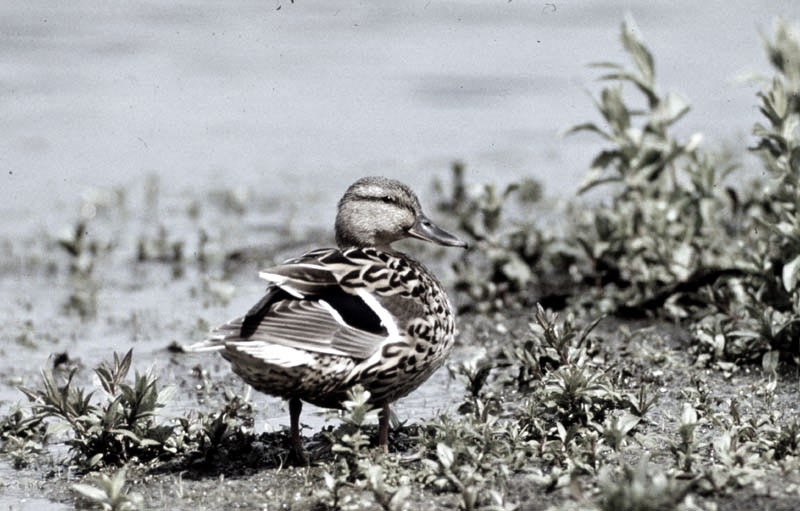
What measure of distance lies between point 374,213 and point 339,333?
1.53m

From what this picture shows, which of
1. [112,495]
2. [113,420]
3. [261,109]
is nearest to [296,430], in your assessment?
[113,420]

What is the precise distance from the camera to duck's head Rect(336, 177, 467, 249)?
6.89 metres

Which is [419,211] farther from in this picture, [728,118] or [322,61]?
[322,61]

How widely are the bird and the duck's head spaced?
785 mm

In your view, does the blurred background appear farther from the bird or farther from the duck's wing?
the duck's wing

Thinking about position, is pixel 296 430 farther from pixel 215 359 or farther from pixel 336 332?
pixel 215 359

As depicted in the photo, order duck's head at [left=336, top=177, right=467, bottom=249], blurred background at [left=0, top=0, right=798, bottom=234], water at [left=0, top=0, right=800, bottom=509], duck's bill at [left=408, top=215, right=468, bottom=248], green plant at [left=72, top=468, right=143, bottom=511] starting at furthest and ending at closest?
blurred background at [left=0, top=0, right=798, bottom=234]
water at [left=0, top=0, right=800, bottom=509]
duck's bill at [left=408, top=215, right=468, bottom=248]
duck's head at [left=336, top=177, right=467, bottom=249]
green plant at [left=72, top=468, right=143, bottom=511]

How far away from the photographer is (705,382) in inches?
265

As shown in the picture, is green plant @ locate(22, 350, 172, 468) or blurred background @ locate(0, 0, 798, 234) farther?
Result: blurred background @ locate(0, 0, 798, 234)

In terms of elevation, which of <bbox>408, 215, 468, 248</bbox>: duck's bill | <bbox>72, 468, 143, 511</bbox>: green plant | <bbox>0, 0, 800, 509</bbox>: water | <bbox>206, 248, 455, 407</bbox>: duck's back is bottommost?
<bbox>72, 468, 143, 511</bbox>: green plant

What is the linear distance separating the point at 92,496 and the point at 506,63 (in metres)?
11.7

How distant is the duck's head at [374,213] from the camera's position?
6887mm

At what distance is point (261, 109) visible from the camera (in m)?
14.6

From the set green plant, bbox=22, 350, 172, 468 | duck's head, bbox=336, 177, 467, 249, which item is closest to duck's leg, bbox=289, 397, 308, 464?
green plant, bbox=22, 350, 172, 468
